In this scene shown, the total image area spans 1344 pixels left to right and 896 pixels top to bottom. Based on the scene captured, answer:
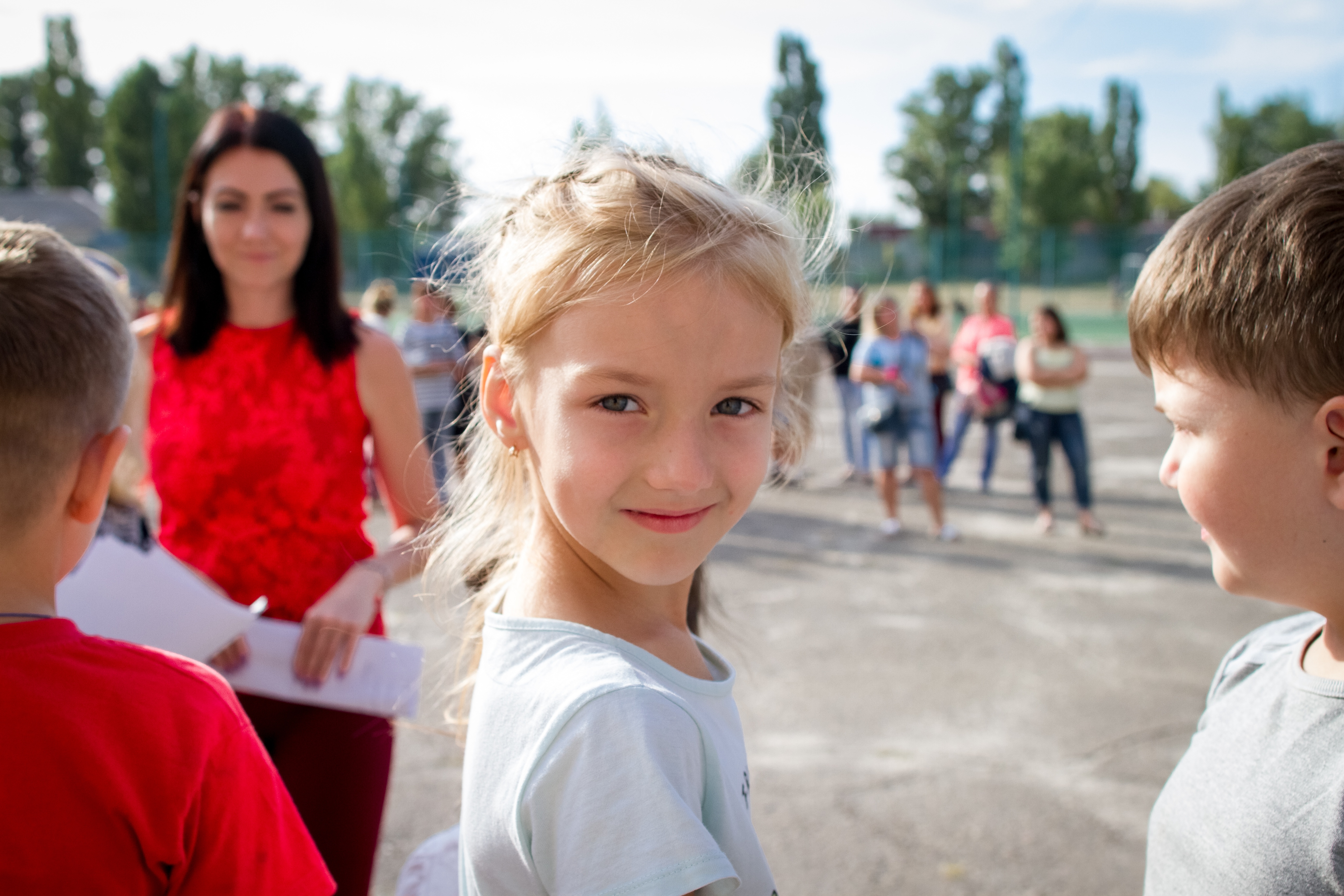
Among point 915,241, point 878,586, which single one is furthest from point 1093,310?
point 878,586

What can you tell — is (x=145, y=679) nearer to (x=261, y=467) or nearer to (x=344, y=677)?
(x=344, y=677)

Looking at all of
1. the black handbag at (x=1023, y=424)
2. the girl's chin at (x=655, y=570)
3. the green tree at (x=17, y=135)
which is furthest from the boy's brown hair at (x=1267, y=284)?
the green tree at (x=17, y=135)

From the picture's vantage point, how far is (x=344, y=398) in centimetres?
198

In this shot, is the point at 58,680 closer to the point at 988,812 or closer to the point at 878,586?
the point at 988,812

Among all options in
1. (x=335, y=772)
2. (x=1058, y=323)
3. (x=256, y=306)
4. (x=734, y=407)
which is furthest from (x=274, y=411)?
(x=1058, y=323)

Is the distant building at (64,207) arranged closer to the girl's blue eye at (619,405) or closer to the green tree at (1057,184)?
the green tree at (1057,184)

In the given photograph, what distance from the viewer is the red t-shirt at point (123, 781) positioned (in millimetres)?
958

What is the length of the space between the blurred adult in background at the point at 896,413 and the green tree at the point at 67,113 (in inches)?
2118

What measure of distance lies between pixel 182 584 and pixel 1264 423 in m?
1.71

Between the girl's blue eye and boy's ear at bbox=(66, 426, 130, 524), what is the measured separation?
0.56 meters

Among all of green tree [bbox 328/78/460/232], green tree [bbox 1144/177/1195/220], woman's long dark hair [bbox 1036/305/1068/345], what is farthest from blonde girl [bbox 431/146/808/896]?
green tree [bbox 1144/177/1195/220]

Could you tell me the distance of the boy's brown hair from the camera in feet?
3.14

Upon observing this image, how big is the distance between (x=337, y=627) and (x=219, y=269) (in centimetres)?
89

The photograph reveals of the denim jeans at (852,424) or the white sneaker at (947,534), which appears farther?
the denim jeans at (852,424)
